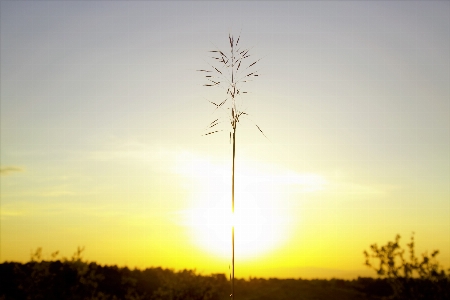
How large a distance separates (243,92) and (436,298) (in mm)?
16474

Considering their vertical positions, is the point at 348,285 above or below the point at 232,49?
below

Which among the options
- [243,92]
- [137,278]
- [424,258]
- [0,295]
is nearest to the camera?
[243,92]

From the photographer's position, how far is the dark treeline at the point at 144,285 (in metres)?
A: 27.7

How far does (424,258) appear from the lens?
2131 cm

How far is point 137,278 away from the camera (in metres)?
31.4

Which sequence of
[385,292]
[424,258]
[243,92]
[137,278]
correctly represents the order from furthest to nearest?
[137,278] < [385,292] < [424,258] < [243,92]

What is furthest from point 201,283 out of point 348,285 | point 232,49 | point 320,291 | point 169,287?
point 232,49

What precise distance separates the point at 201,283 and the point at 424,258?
44.8ft

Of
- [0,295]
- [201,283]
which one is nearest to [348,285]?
[201,283]

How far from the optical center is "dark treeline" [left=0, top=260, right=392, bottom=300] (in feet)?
90.9

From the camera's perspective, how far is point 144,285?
101 ft

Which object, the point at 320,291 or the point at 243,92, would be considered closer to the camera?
the point at 243,92

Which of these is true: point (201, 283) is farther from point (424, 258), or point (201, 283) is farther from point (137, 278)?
point (424, 258)

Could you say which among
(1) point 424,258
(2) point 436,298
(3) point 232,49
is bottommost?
(2) point 436,298
